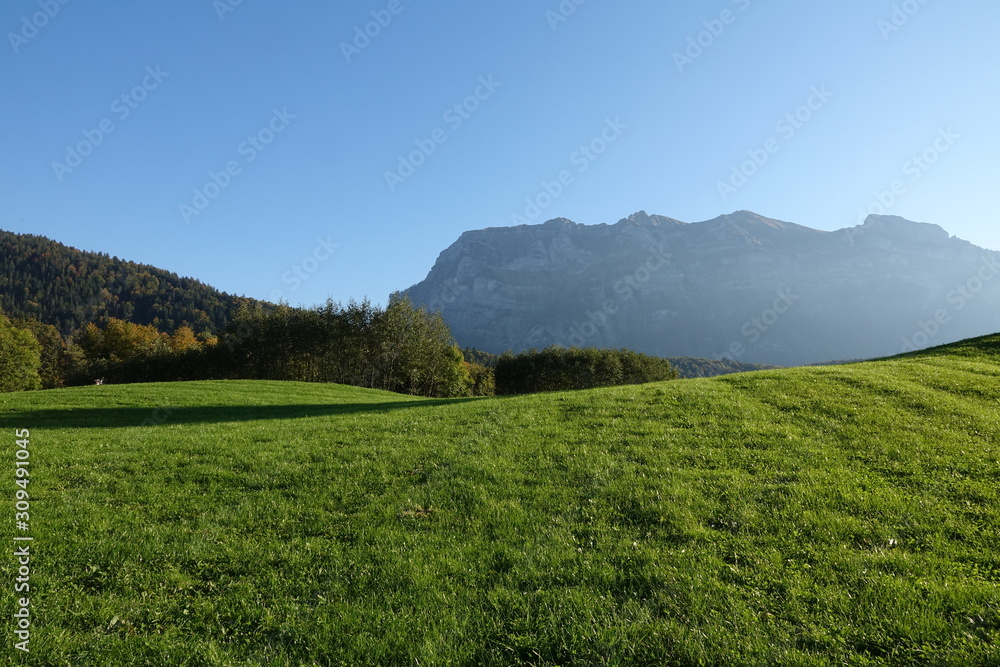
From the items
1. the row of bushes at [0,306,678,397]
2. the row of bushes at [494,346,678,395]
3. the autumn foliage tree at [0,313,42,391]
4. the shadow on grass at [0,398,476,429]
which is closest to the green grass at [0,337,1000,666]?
the shadow on grass at [0,398,476,429]

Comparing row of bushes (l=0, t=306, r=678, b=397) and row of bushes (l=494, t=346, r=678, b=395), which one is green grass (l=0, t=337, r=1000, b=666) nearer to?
row of bushes (l=0, t=306, r=678, b=397)

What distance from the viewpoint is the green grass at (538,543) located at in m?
7.36

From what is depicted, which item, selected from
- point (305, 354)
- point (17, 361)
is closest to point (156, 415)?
point (305, 354)

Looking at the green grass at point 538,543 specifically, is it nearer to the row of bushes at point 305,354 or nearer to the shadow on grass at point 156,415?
the shadow on grass at point 156,415

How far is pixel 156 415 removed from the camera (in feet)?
95.9

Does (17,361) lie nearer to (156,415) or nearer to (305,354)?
(305,354)

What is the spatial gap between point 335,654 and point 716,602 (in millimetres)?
6209

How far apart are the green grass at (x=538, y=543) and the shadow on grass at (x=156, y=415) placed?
6207mm

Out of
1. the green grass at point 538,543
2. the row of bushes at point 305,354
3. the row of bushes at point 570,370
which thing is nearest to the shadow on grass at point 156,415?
the green grass at point 538,543

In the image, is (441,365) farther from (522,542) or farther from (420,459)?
(522,542)

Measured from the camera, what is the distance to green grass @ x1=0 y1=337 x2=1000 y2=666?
24.1 ft

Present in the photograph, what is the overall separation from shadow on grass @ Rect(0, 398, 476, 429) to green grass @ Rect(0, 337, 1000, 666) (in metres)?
6.21

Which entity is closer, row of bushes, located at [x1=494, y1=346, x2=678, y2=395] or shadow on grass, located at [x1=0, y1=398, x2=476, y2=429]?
shadow on grass, located at [x1=0, y1=398, x2=476, y2=429]

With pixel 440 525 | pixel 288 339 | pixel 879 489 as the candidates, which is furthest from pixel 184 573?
pixel 288 339
